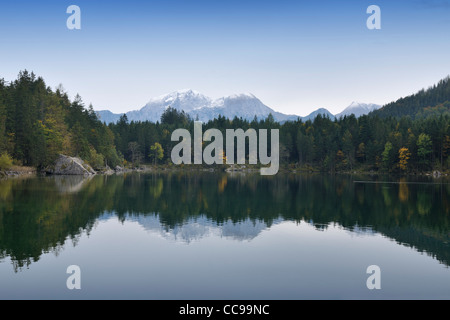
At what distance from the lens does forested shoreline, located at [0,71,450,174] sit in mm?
85688

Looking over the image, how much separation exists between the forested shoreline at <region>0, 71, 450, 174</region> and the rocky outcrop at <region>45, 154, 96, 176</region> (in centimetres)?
207

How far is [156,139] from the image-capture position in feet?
550

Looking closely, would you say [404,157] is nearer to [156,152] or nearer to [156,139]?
[156,152]

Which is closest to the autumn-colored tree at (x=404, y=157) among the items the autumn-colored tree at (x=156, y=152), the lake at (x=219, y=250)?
the lake at (x=219, y=250)

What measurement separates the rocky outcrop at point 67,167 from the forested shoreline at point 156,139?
2066mm

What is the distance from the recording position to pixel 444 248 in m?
23.5

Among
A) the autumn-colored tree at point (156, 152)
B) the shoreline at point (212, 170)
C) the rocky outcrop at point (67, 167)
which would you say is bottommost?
the shoreline at point (212, 170)

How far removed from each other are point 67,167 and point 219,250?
82609 millimetres

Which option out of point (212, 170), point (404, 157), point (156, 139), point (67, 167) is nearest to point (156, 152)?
point (156, 139)

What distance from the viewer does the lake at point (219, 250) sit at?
16.1 metres

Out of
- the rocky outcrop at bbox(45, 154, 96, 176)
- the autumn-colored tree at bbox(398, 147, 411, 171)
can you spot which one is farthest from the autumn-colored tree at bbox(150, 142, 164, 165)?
the autumn-colored tree at bbox(398, 147, 411, 171)

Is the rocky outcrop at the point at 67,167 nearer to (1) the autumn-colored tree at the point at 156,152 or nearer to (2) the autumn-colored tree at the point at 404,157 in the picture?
(1) the autumn-colored tree at the point at 156,152

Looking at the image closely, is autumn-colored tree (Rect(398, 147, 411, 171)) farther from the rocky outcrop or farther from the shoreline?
the rocky outcrop

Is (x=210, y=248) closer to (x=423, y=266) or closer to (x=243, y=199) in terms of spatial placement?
(x=423, y=266)
